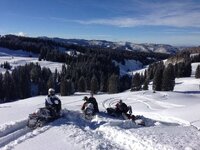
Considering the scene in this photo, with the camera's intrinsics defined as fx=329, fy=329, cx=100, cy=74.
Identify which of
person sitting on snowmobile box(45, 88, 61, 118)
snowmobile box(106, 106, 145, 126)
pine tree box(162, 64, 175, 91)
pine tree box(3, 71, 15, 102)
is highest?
person sitting on snowmobile box(45, 88, 61, 118)

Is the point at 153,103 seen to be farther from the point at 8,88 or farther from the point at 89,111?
the point at 8,88

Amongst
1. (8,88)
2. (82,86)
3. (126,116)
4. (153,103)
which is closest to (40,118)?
(126,116)

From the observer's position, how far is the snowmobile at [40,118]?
20547 mm

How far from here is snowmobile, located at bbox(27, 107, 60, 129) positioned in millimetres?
20547

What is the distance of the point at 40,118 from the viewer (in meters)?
21.4

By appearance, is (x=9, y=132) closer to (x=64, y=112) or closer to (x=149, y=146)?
(x=64, y=112)

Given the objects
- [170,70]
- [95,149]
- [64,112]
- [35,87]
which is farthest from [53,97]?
[35,87]

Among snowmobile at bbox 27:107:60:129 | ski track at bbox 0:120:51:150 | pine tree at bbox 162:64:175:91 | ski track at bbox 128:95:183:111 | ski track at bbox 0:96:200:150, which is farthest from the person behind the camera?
pine tree at bbox 162:64:175:91

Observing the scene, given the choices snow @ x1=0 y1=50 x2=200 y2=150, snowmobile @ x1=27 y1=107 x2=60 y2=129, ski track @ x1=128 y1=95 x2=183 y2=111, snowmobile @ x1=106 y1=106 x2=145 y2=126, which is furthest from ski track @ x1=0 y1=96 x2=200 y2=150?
ski track @ x1=128 y1=95 x2=183 y2=111

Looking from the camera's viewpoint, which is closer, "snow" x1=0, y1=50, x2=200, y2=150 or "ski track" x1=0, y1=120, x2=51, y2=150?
"snow" x1=0, y1=50, x2=200, y2=150

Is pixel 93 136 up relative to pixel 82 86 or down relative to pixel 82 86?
up

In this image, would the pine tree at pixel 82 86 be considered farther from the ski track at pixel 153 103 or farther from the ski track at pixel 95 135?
the ski track at pixel 95 135

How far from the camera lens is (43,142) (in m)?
16.5

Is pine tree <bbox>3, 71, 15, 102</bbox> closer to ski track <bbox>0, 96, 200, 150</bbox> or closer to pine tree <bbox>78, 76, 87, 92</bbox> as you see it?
pine tree <bbox>78, 76, 87, 92</bbox>
